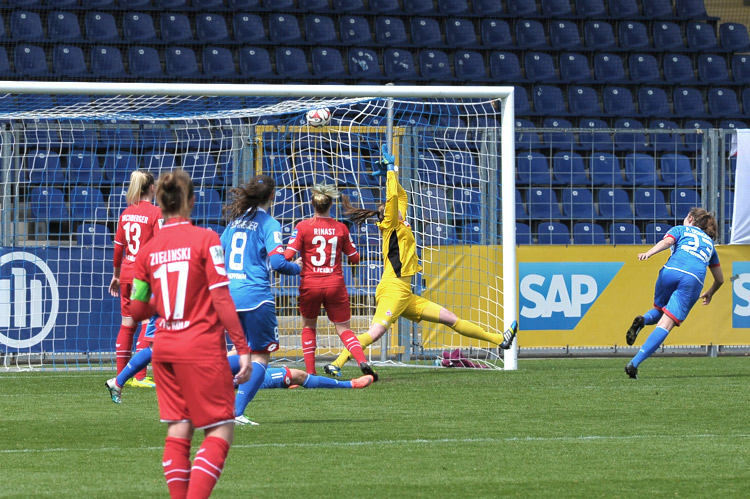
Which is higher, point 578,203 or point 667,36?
point 667,36

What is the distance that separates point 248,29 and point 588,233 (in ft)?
22.9

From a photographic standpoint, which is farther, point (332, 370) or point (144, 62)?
point (144, 62)

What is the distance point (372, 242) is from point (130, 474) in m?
8.59

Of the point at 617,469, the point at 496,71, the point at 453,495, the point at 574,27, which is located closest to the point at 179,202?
the point at 453,495

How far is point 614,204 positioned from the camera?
1539 cm

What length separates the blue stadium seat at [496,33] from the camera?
20312 millimetres

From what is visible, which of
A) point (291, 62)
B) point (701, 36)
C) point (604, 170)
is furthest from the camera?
point (701, 36)

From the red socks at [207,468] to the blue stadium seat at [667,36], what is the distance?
18.2 metres

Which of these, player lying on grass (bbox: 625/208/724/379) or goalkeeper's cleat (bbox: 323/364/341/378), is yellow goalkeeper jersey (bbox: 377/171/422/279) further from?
player lying on grass (bbox: 625/208/724/379)

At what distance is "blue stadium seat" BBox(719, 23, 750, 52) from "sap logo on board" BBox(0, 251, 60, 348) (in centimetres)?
1394

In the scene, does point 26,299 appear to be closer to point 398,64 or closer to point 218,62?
point 218,62

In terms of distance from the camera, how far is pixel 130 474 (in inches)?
236

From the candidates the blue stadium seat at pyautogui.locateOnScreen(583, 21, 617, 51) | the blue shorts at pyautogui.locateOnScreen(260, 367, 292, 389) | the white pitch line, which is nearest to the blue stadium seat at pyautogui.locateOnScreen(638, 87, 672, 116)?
the blue stadium seat at pyautogui.locateOnScreen(583, 21, 617, 51)

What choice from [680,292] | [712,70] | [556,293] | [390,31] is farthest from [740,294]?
[390,31]
